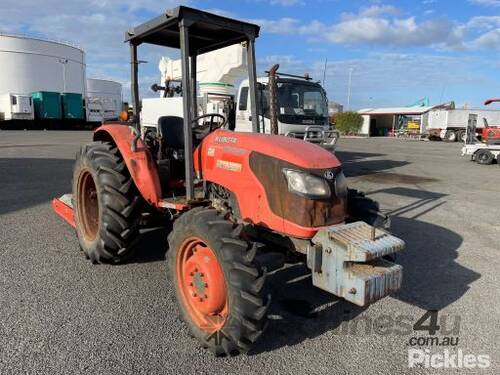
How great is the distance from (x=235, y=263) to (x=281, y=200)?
65cm

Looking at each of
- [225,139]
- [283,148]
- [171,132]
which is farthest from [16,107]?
[283,148]

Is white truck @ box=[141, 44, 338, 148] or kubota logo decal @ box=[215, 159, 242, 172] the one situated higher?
A: white truck @ box=[141, 44, 338, 148]

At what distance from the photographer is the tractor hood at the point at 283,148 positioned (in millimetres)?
3039

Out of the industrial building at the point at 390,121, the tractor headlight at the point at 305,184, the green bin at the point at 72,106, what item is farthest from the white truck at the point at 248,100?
the industrial building at the point at 390,121

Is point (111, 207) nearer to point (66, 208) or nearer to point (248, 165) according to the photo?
point (248, 165)

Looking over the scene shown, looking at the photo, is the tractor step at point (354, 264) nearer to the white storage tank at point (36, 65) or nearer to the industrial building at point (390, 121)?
the industrial building at point (390, 121)

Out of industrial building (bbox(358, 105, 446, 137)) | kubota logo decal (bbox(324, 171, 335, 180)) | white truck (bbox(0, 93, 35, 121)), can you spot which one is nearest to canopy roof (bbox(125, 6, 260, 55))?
kubota logo decal (bbox(324, 171, 335, 180))

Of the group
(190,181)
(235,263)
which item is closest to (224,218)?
(235,263)

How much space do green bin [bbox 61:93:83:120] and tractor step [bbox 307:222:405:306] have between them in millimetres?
36337

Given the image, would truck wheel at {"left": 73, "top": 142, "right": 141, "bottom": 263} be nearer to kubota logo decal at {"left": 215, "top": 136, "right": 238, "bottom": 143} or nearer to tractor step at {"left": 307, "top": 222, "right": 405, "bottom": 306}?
kubota logo decal at {"left": 215, "top": 136, "right": 238, "bottom": 143}

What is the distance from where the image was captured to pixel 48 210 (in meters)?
6.57

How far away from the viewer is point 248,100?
1086 centimetres

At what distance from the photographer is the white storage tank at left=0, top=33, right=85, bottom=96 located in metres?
51.8

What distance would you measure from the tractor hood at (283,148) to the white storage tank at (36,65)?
57.9 meters
